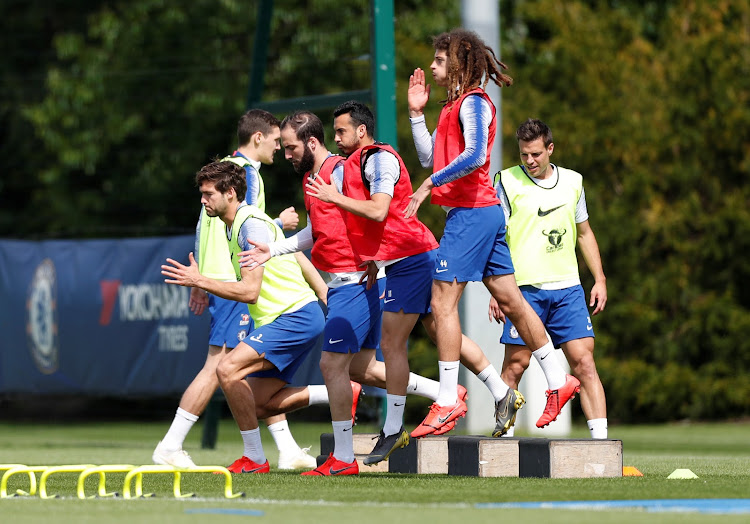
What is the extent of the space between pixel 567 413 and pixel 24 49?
544 inches

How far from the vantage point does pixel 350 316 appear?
8125mm

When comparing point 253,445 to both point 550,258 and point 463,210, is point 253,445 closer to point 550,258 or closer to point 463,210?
point 463,210

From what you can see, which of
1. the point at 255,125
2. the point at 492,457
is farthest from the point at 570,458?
the point at 255,125

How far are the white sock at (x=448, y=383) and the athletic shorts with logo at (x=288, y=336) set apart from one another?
3.23 ft

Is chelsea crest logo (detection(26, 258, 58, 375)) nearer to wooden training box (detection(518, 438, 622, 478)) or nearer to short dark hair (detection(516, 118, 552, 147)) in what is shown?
short dark hair (detection(516, 118, 552, 147))

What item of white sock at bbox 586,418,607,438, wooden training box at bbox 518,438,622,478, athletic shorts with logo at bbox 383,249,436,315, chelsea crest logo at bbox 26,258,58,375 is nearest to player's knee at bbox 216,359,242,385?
athletic shorts with logo at bbox 383,249,436,315

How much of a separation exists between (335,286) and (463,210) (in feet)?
2.87

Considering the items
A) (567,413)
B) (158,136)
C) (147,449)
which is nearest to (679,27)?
(567,413)

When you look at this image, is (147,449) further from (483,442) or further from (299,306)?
(483,442)

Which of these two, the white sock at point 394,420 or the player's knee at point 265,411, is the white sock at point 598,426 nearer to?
the white sock at point 394,420

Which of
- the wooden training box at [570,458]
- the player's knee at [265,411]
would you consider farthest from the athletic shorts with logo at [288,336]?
the wooden training box at [570,458]

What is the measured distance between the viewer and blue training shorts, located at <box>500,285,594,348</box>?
29.6ft

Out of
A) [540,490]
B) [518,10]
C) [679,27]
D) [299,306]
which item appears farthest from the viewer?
[518,10]

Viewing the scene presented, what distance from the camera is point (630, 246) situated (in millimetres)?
18000
